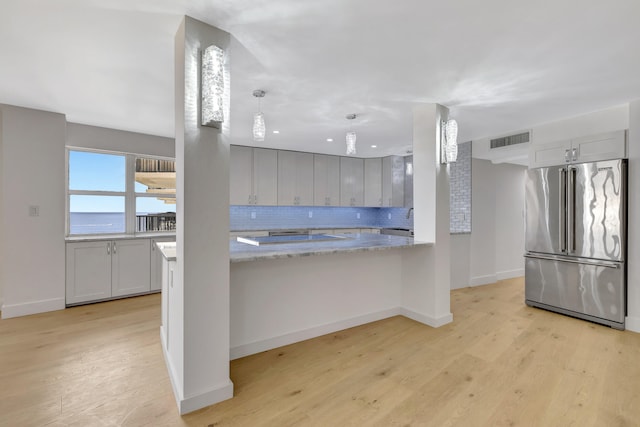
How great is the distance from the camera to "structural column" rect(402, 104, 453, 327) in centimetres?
329

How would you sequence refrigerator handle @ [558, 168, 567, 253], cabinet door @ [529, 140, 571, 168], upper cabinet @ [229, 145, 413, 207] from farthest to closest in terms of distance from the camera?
upper cabinet @ [229, 145, 413, 207] < cabinet door @ [529, 140, 571, 168] < refrigerator handle @ [558, 168, 567, 253]

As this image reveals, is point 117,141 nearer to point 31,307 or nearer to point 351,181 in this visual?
point 31,307

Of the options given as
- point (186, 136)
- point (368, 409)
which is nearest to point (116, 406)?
point (368, 409)

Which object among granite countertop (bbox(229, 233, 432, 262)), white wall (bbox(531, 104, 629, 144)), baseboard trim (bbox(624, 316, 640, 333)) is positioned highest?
white wall (bbox(531, 104, 629, 144))

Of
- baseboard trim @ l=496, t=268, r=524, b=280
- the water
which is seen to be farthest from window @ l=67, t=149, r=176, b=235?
baseboard trim @ l=496, t=268, r=524, b=280

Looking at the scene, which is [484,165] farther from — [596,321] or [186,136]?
[186,136]

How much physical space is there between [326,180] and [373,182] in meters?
1.15

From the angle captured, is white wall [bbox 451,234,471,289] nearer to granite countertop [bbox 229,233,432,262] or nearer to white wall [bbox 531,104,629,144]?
white wall [bbox 531,104,629,144]

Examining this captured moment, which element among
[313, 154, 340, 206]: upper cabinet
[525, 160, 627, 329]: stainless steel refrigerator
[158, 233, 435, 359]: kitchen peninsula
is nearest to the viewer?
[158, 233, 435, 359]: kitchen peninsula

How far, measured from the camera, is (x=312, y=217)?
6.82 m

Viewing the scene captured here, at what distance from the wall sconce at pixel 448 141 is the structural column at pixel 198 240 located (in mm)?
2366

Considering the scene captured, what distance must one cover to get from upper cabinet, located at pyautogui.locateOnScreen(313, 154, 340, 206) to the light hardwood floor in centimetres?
358

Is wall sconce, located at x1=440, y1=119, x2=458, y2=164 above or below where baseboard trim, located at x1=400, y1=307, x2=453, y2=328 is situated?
above

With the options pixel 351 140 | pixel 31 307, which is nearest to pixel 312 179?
pixel 351 140
